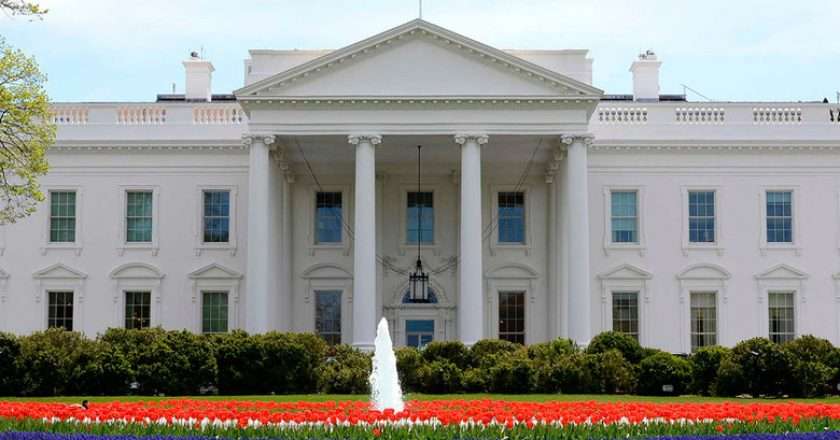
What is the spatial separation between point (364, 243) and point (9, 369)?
41.2ft

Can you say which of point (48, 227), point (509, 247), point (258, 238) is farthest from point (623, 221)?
point (48, 227)

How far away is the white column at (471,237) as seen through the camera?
39.6 meters

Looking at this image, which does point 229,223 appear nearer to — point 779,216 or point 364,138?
point 364,138

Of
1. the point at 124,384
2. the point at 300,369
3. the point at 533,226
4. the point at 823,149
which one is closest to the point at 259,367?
the point at 300,369

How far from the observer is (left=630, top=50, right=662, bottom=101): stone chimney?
50544 millimetres

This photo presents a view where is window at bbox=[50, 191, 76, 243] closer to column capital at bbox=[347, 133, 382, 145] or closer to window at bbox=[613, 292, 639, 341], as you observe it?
column capital at bbox=[347, 133, 382, 145]

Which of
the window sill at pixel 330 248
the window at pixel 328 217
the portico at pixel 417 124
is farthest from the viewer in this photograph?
the window at pixel 328 217

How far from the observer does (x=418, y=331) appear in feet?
151

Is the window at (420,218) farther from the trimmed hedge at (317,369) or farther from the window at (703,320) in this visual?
the trimmed hedge at (317,369)

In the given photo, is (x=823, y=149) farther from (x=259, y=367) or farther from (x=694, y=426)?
(x=694, y=426)

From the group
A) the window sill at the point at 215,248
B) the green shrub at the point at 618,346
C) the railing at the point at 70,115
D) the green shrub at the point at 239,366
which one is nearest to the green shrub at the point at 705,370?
the green shrub at the point at 618,346

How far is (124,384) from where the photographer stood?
102 ft

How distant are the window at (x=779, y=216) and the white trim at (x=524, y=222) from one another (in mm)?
8440

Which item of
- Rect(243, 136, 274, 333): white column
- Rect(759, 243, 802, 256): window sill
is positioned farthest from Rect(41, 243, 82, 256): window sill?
Rect(759, 243, 802, 256): window sill
